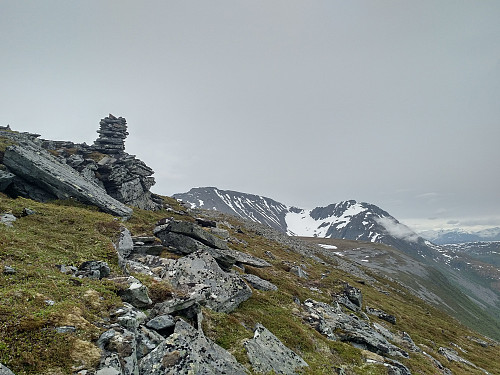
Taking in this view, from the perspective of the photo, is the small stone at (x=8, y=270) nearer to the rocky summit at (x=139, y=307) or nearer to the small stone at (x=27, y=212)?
the rocky summit at (x=139, y=307)

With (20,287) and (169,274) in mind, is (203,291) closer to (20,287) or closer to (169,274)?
(169,274)

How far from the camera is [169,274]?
20.6 m

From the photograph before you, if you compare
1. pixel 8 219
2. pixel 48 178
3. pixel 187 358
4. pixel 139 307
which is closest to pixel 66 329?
pixel 139 307

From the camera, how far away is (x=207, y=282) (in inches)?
828

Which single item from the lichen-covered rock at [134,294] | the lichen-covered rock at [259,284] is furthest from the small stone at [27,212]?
the lichen-covered rock at [259,284]

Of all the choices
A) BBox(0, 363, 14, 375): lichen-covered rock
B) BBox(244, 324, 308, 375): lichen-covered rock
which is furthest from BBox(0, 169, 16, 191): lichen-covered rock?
BBox(244, 324, 308, 375): lichen-covered rock

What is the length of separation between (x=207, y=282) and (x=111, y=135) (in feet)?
235

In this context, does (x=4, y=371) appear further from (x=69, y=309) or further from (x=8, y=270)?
(x=8, y=270)

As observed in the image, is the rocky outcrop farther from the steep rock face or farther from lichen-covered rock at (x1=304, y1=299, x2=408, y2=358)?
the steep rock face

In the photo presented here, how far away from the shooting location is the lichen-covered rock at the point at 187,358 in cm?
1075

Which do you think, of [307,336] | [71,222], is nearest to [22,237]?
[71,222]

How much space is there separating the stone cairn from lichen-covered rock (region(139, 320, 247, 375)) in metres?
72.3

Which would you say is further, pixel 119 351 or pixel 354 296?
pixel 354 296

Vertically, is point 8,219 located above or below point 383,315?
above
